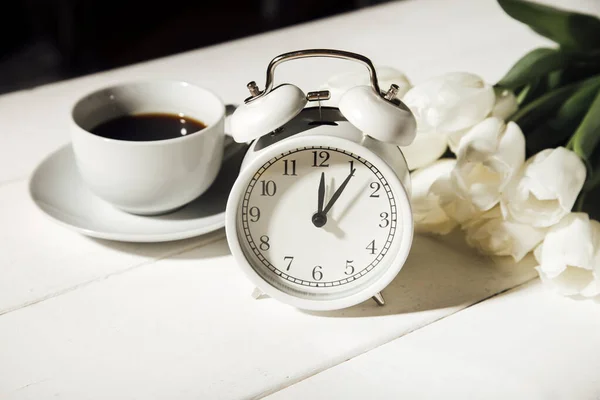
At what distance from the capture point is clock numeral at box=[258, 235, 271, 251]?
0.79 m

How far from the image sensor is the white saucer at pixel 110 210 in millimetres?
862

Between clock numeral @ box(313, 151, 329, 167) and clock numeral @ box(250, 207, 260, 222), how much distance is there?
84 millimetres

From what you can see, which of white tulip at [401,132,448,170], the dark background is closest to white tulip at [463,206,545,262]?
white tulip at [401,132,448,170]

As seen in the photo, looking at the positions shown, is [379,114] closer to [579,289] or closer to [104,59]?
[579,289]

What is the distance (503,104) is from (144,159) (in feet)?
1.50

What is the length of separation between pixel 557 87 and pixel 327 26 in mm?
717

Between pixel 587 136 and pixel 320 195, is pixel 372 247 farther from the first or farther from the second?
pixel 587 136

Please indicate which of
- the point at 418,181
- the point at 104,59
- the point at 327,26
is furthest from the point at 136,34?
the point at 418,181

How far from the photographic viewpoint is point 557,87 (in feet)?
3.17

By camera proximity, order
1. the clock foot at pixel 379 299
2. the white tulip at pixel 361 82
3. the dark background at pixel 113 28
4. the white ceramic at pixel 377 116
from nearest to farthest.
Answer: the white ceramic at pixel 377 116, the clock foot at pixel 379 299, the white tulip at pixel 361 82, the dark background at pixel 113 28

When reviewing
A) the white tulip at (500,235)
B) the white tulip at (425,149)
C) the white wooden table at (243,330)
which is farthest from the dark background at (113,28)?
the white tulip at (500,235)

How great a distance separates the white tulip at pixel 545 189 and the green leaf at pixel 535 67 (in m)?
0.16

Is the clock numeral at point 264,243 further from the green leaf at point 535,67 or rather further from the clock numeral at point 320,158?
the green leaf at point 535,67

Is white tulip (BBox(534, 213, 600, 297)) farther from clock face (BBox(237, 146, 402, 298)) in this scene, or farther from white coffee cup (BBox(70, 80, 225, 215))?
white coffee cup (BBox(70, 80, 225, 215))
